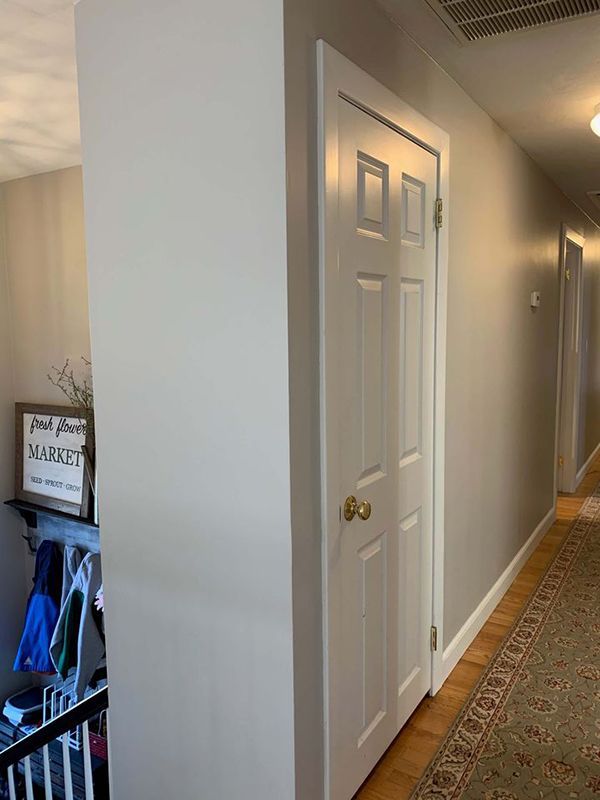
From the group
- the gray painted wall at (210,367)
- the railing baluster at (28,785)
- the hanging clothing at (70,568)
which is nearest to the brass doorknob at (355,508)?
the gray painted wall at (210,367)

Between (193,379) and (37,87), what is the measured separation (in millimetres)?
1470

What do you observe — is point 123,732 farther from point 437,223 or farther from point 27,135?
point 27,135

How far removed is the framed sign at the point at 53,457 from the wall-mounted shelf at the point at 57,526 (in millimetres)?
46

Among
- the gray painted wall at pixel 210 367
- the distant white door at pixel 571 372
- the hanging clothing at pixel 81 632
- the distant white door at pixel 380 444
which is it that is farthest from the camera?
the distant white door at pixel 571 372

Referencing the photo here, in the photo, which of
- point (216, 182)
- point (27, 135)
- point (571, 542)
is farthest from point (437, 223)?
point (571, 542)

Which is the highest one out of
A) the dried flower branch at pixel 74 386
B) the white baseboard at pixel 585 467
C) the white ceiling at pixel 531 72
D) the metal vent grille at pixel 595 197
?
the metal vent grille at pixel 595 197

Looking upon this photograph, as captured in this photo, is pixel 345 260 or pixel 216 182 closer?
pixel 216 182

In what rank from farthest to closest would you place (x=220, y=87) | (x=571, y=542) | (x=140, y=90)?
(x=571, y=542), (x=140, y=90), (x=220, y=87)

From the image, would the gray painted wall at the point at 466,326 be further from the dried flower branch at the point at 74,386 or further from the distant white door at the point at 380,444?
the dried flower branch at the point at 74,386

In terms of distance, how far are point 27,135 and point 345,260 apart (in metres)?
1.95

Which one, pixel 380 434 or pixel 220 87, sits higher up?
pixel 220 87

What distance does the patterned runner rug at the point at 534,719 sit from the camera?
1.90m

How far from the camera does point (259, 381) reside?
4.69 feet

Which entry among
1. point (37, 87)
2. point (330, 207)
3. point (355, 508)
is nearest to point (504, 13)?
point (330, 207)
